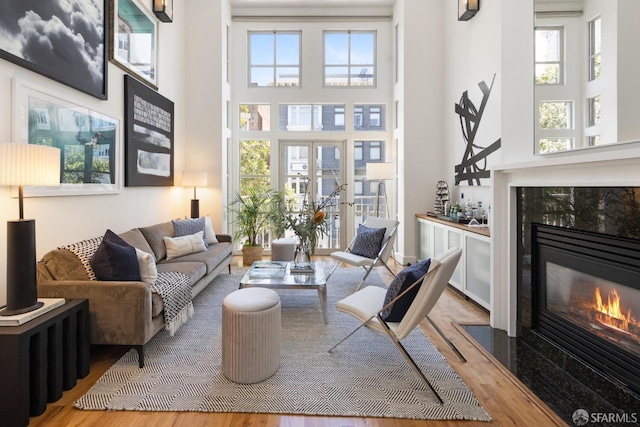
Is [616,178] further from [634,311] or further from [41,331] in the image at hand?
[41,331]

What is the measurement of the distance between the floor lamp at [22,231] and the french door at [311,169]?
14.4ft

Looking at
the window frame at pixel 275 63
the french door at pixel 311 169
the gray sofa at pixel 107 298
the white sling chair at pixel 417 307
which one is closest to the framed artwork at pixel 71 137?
the gray sofa at pixel 107 298

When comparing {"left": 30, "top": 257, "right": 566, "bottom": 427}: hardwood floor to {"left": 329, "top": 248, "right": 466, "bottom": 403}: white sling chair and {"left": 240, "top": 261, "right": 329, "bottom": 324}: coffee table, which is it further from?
{"left": 240, "top": 261, "right": 329, "bottom": 324}: coffee table

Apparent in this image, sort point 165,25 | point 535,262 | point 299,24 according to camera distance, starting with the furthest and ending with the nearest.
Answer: point 299,24
point 165,25
point 535,262

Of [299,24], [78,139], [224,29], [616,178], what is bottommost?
[616,178]

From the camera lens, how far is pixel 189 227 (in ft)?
14.1

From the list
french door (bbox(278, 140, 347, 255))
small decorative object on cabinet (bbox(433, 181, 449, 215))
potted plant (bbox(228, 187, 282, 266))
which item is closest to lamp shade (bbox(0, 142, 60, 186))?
potted plant (bbox(228, 187, 282, 266))

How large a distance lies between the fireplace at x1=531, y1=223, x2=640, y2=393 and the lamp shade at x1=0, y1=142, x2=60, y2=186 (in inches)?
134

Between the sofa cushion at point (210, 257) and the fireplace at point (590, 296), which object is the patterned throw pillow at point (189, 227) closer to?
the sofa cushion at point (210, 257)

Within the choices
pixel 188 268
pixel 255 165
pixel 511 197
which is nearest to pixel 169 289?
pixel 188 268

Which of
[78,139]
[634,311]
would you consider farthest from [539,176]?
[78,139]

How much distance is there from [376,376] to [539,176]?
1898 millimetres

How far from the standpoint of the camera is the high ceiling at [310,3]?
233 inches

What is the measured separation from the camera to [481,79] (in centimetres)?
414
